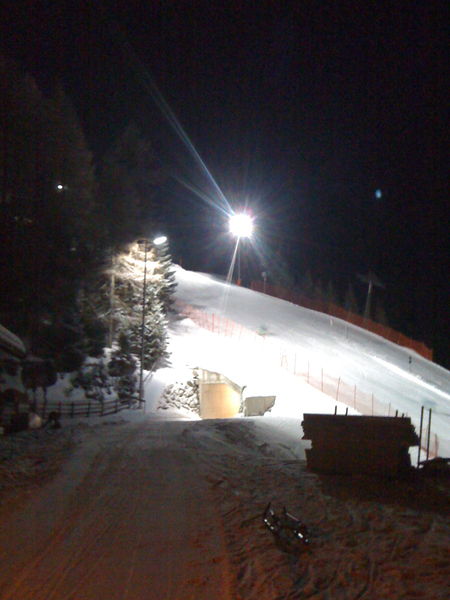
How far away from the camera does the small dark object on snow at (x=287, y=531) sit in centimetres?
648

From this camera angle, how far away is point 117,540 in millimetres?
6719

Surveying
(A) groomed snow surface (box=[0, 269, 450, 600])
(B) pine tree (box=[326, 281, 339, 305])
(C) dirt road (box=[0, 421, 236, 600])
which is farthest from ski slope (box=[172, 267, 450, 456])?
(B) pine tree (box=[326, 281, 339, 305])

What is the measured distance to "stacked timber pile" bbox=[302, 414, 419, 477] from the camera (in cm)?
1023

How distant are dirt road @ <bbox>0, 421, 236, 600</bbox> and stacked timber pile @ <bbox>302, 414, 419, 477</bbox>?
2697 millimetres

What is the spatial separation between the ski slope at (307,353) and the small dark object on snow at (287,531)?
19872mm

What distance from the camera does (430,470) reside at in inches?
427

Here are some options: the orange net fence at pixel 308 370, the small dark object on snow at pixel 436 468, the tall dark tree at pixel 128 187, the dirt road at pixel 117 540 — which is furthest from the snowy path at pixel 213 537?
the tall dark tree at pixel 128 187

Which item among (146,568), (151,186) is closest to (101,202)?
(151,186)

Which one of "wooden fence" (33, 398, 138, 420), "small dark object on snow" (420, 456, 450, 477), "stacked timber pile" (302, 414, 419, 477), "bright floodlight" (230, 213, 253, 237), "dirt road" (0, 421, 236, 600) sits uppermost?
"bright floodlight" (230, 213, 253, 237)

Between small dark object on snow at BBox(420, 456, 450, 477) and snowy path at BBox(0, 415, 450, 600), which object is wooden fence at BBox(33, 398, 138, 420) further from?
small dark object on snow at BBox(420, 456, 450, 477)

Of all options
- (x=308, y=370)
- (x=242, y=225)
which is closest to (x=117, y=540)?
(x=308, y=370)

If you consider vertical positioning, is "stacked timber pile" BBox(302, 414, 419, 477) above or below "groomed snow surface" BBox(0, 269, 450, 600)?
above

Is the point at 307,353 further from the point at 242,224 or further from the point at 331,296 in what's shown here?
the point at 331,296

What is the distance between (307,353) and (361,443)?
96.1 feet
